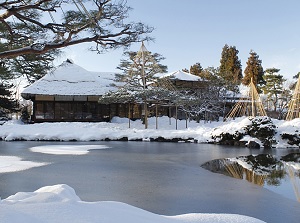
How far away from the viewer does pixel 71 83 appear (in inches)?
892

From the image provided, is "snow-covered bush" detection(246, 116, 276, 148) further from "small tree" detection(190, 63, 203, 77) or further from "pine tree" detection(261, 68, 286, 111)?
"small tree" detection(190, 63, 203, 77)

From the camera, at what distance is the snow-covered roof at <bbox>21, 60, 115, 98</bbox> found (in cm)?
2073

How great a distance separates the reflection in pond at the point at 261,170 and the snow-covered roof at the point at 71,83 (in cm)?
1520

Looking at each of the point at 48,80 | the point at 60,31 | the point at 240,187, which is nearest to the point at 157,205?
the point at 240,187

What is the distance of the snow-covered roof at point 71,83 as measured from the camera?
20734 mm

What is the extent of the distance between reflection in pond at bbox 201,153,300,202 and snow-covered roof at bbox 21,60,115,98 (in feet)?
49.9

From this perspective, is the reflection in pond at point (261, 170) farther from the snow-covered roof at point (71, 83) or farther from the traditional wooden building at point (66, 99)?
the snow-covered roof at point (71, 83)

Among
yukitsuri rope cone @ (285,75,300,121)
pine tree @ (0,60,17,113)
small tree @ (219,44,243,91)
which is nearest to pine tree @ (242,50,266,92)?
small tree @ (219,44,243,91)

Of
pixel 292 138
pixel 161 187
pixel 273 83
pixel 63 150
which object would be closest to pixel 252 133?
pixel 292 138

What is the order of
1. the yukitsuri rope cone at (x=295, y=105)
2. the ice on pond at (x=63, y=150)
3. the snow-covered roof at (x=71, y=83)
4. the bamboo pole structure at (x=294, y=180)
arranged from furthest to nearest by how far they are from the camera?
the snow-covered roof at (x=71, y=83), the yukitsuri rope cone at (x=295, y=105), the ice on pond at (x=63, y=150), the bamboo pole structure at (x=294, y=180)

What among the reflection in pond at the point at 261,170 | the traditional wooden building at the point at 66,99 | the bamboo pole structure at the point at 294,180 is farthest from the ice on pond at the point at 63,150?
the traditional wooden building at the point at 66,99

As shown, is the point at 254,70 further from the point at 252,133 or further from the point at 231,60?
the point at 252,133

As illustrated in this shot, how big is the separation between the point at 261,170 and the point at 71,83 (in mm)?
19308

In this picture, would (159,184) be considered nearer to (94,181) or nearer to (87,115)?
(94,181)
